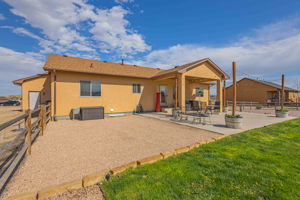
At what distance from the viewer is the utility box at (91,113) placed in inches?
340

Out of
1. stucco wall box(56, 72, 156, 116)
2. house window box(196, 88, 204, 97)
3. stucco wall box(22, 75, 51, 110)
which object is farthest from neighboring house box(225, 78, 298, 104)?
stucco wall box(22, 75, 51, 110)

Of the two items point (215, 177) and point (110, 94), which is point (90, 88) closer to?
point (110, 94)

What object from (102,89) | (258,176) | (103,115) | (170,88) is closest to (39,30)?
(102,89)

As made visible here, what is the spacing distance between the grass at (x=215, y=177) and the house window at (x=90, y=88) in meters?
8.40

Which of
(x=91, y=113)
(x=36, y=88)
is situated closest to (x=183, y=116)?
(x=91, y=113)

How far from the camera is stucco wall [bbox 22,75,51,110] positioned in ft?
42.1

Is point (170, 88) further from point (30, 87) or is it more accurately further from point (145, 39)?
point (30, 87)

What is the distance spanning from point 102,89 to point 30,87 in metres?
8.85

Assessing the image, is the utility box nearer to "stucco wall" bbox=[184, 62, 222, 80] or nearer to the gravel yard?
the gravel yard

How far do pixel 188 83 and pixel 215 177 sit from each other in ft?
42.4

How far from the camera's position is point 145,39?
47.9 feet

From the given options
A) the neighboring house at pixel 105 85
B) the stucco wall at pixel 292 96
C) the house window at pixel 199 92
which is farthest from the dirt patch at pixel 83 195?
the stucco wall at pixel 292 96

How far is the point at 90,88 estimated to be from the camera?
970 cm

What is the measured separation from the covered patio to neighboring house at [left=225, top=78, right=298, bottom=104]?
17.9 m
